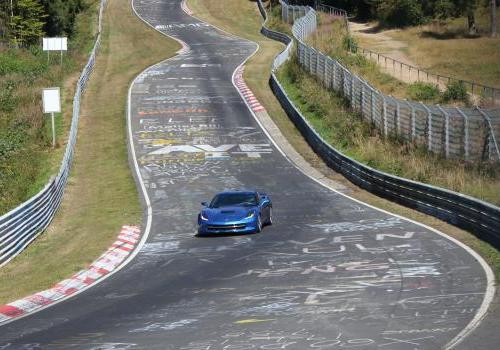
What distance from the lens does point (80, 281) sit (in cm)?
2050

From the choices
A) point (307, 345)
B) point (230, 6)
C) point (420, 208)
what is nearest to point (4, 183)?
point (420, 208)

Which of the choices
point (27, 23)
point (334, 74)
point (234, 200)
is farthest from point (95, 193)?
point (27, 23)

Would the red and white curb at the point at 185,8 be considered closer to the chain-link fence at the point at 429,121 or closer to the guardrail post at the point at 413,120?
the chain-link fence at the point at 429,121

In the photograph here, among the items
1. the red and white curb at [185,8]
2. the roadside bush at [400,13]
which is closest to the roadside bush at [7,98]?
the red and white curb at [185,8]

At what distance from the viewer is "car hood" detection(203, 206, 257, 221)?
25594 millimetres

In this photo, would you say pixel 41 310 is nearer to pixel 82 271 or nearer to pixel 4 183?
pixel 82 271

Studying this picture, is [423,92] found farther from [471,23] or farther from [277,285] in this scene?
[277,285]

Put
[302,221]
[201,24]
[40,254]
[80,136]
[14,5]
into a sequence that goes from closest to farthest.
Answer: [40,254], [302,221], [80,136], [14,5], [201,24]

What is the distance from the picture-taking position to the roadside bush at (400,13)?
306ft

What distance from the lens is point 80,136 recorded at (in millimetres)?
46438

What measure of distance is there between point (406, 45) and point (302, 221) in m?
60.6

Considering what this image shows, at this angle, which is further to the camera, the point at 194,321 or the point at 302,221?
the point at 302,221

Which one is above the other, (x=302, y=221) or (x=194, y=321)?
(x=194, y=321)

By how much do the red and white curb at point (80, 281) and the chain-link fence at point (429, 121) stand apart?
38.5ft
